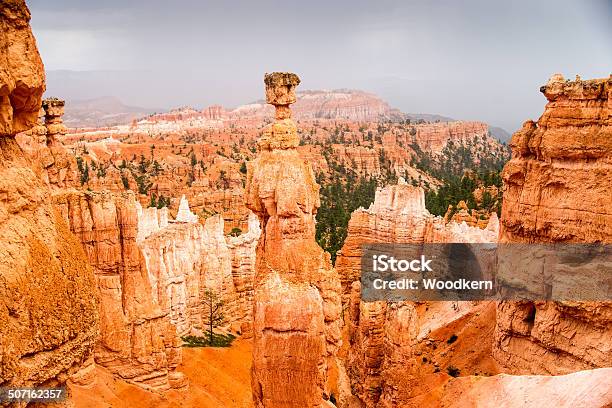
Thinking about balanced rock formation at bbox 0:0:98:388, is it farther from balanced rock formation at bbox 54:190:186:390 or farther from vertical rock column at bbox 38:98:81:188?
vertical rock column at bbox 38:98:81:188

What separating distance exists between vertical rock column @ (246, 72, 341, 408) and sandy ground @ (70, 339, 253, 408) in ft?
18.4

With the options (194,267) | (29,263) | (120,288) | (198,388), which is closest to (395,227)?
(194,267)

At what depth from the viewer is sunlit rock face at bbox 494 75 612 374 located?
1500cm

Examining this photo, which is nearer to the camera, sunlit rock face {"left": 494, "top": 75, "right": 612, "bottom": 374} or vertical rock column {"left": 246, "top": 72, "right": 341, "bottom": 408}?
vertical rock column {"left": 246, "top": 72, "right": 341, "bottom": 408}

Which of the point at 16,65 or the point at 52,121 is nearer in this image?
the point at 16,65

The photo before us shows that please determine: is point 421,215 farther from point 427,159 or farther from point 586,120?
point 427,159

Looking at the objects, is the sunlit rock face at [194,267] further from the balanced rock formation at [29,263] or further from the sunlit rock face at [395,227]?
the balanced rock formation at [29,263]

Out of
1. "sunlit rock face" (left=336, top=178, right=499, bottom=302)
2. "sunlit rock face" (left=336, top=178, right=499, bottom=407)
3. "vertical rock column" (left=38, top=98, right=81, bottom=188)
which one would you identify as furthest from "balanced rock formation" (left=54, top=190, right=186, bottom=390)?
"sunlit rock face" (left=336, top=178, right=499, bottom=302)

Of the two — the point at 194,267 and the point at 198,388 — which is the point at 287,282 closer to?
the point at 198,388

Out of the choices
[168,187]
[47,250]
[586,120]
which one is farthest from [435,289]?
[168,187]

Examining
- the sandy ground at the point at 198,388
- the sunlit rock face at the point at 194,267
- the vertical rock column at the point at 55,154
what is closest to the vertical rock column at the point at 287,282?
the sandy ground at the point at 198,388

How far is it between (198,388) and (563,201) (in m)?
14.2

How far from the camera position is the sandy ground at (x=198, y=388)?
16.1 meters

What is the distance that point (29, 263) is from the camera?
478 cm
